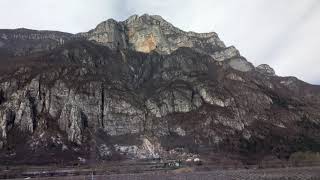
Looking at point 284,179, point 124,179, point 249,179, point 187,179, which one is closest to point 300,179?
point 284,179

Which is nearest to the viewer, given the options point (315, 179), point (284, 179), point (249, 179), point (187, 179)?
point (315, 179)

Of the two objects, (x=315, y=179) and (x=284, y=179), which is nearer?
(x=315, y=179)

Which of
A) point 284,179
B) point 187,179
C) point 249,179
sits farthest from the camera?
point 187,179

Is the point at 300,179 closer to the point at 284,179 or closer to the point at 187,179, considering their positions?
the point at 284,179

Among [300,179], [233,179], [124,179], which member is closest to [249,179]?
A: [233,179]

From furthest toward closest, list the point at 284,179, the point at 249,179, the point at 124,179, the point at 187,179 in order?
the point at 124,179
the point at 187,179
the point at 249,179
the point at 284,179

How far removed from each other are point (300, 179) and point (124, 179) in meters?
74.6

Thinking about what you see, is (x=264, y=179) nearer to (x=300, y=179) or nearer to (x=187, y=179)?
(x=300, y=179)

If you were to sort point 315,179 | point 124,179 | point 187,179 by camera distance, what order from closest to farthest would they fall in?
point 315,179 → point 187,179 → point 124,179

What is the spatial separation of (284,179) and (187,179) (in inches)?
1486

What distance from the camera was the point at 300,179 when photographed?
123000mm

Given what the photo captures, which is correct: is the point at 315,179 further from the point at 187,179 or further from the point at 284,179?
the point at 187,179

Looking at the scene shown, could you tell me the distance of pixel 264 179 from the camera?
131 m

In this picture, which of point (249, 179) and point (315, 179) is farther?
point (249, 179)
